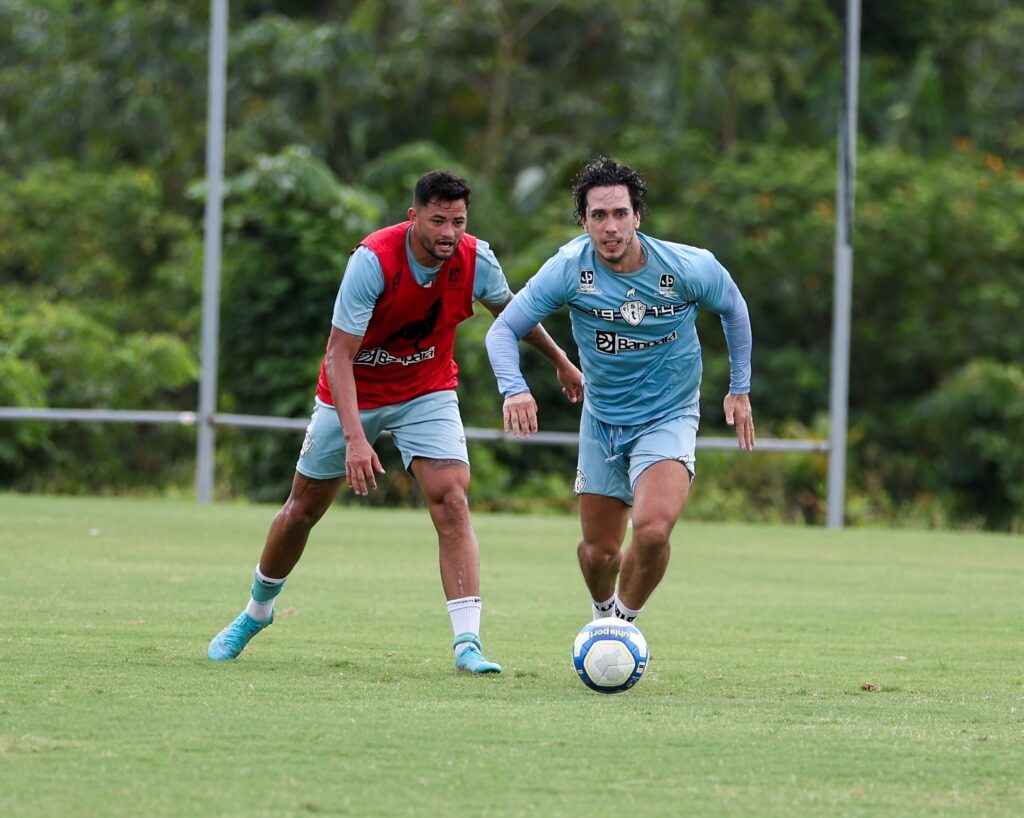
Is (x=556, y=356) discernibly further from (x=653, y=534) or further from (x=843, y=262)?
(x=843, y=262)

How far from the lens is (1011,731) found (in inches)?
241

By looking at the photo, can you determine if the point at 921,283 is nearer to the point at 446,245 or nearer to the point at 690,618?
the point at 690,618

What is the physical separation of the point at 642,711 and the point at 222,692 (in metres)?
1.59

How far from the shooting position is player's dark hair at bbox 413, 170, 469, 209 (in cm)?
751

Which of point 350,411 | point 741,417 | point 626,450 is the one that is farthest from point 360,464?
point 741,417

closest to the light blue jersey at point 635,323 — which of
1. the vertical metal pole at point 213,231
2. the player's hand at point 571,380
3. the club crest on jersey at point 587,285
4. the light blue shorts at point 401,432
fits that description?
the club crest on jersey at point 587,285

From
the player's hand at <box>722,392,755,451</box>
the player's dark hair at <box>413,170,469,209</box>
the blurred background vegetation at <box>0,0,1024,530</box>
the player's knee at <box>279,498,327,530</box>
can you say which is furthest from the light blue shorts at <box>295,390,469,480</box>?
the blurred background vegetation at <box>0,0,1024,530</box>

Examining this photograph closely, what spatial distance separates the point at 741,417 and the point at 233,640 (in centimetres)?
249

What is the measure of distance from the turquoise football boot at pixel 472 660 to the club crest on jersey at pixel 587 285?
1597mm

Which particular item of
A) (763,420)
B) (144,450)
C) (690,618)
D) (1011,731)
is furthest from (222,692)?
(763,420)

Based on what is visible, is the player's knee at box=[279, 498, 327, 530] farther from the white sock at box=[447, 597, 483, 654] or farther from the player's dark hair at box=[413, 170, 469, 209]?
the player's dark hair at box=[413, 170, 469, 209]

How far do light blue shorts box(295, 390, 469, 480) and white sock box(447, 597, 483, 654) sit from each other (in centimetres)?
64

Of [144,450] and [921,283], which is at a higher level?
[921,283]

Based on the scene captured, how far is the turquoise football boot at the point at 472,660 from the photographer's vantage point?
7.47 m
